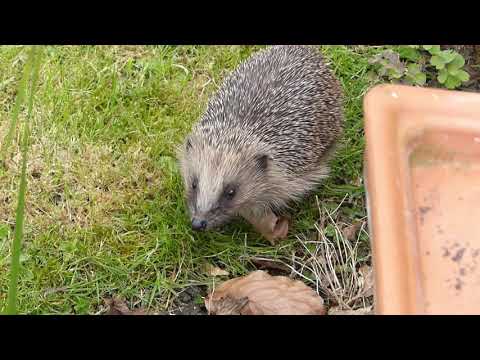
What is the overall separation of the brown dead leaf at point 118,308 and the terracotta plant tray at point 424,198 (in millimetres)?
1041

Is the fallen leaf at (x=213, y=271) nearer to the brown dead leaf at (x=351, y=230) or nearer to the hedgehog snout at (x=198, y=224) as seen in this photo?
the hedgehog snout at (x=198, y=224)

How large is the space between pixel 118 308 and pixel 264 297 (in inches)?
21.9

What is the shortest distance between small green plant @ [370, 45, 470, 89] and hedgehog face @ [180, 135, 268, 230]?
909 mm

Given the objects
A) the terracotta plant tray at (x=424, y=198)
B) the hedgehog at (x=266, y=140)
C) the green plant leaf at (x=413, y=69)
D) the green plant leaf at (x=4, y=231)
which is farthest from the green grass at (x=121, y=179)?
the terracotta plant tray at (x=424, y=198)

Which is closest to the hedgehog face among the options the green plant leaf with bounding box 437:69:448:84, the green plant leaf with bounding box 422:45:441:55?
the green plant leaf with bounding box 437:69:448:84

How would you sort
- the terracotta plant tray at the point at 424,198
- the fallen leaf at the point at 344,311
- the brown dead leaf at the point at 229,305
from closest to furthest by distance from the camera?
1. the terracotta plant tray at the point at 424,198
2. the brown dead leaf at the point at 229,305
3. the fallen leaf at the point at 344,311

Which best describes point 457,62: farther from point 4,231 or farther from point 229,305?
point 4,231

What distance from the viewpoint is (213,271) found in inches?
106

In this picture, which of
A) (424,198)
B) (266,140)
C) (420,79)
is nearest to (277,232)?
(266,140)

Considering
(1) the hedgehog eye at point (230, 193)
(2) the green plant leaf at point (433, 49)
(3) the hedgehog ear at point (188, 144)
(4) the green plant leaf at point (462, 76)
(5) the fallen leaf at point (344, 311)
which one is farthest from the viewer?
(2) the green plant leaf at point (433, 49)

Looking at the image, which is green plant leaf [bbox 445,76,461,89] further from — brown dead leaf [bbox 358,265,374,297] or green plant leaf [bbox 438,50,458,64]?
brown dead leaf [bbox 358,265,374,297]

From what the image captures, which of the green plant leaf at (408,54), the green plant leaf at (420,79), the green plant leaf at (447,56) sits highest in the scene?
the green plant leaf at (408,54)

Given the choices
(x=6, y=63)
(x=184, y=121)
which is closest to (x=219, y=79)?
(x=184, y=121)

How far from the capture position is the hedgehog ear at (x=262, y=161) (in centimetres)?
280
